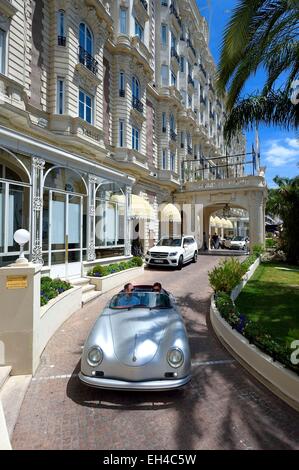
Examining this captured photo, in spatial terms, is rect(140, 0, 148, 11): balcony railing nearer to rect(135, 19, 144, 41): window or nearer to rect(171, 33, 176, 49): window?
rect(135, 19, 144, 41): window

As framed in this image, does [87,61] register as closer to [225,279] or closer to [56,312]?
[225,279]

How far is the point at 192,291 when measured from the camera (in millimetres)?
11453

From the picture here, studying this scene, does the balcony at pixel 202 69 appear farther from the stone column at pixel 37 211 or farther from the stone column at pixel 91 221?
the stone column at pixel 37 211

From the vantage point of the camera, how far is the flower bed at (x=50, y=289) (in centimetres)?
677

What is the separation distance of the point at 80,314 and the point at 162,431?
5.30m

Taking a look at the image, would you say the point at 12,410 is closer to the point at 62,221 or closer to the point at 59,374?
the point at 59,374

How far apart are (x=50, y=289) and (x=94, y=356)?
3.64 m

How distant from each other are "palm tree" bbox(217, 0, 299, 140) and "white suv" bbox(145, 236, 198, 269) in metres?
7.53

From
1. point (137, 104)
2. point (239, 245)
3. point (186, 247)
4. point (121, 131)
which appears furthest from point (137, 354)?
point (239, 245)

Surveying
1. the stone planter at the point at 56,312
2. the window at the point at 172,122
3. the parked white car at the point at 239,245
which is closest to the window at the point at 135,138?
the window at the point at 172,122

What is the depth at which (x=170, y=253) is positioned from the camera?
16.6m

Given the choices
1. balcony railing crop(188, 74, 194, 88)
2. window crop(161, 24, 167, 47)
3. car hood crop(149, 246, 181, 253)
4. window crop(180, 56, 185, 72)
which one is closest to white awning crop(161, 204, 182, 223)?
car hood crop(149, 246, 181, 253)

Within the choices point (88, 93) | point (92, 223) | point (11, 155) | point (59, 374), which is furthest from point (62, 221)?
point (88, 93)

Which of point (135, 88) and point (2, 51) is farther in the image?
point (135, 88)
